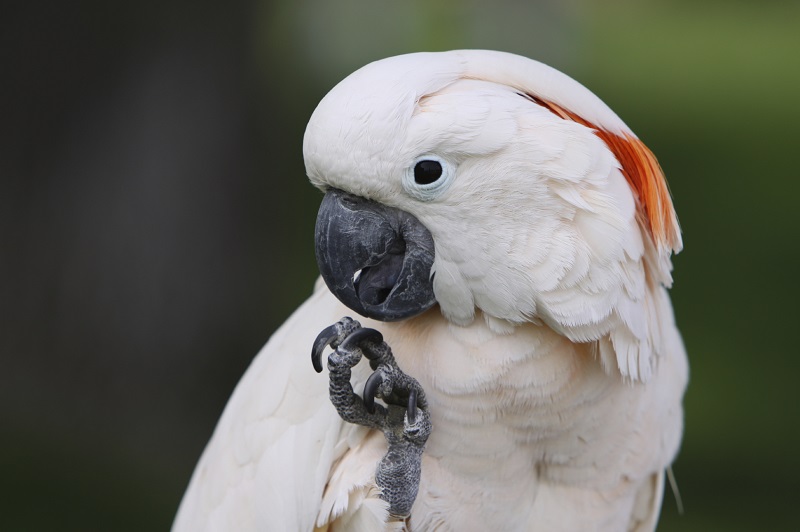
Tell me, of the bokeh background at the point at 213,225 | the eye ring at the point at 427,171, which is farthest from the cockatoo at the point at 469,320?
the bokeh background at the point at 213,225

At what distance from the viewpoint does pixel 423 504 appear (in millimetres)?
1538

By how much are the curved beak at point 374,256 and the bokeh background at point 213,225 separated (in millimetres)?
2549

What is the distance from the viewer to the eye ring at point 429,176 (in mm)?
1255

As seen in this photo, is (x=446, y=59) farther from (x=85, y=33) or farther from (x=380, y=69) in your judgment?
(x=85, y=33)

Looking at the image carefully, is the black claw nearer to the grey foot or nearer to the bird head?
the grey foot

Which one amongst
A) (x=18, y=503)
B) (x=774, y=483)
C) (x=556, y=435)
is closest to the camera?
(x=556, y=435)

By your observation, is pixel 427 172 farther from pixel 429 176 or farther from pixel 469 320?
pixel 469 320

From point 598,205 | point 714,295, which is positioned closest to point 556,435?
point 598,205

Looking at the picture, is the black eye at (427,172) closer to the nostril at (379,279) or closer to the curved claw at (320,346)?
the nostril at (379,279)

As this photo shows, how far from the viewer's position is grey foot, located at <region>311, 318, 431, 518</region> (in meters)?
1.38

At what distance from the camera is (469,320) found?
→ 4.60ft

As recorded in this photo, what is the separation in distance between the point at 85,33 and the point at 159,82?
0.35 metres

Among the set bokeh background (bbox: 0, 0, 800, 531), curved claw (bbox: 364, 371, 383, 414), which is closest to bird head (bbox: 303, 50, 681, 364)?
curved claw (bbox: 364, 371, 383, 414)

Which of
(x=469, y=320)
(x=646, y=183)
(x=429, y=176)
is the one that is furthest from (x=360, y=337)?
(x=646, y=183)
